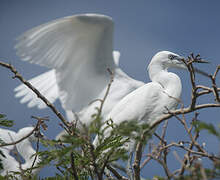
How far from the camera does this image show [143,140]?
0.81 metres

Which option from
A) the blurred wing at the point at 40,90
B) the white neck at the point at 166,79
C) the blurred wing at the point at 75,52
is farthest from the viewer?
the blurred wing at the point at 40,90

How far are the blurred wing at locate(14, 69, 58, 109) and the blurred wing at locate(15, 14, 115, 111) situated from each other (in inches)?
25.7

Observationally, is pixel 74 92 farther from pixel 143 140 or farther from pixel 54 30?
pixel 143 140

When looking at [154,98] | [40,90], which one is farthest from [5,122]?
[40,90]

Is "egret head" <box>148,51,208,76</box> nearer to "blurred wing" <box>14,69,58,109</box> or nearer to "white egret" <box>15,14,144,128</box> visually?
"white egret" <box>15,14,144,128</box>

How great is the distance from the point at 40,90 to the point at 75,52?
42.0 inches

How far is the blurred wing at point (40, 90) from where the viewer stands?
153 inches

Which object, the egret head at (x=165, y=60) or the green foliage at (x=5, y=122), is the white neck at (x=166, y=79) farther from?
the green foliage at (x=5, y=122)

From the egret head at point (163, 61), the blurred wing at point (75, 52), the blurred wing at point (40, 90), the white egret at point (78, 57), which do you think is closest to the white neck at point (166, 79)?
the egret head at point (163, 61)

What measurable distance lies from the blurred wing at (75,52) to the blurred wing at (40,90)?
652 mm

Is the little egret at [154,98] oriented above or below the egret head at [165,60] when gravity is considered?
below

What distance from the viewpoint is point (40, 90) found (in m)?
3.95

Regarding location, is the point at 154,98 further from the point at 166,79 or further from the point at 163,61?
the point at 163,61

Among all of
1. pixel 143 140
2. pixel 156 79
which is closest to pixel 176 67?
pixel 156 79
